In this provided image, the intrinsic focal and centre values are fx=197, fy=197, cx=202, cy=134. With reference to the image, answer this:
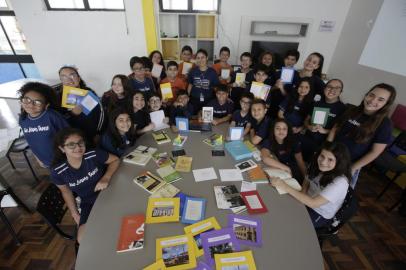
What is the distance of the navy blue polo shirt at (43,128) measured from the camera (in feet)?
5.97

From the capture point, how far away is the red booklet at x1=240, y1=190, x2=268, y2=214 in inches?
55.5

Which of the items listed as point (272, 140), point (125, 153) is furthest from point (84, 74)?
point (272, 140)

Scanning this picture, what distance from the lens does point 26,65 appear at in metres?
5.27

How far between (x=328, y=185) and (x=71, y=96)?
8.24 feet

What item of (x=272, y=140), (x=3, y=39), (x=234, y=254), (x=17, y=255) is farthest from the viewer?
(x=3, y=39)

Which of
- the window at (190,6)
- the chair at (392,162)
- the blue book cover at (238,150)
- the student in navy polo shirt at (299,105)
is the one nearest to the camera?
the blue book cover at (238,150)

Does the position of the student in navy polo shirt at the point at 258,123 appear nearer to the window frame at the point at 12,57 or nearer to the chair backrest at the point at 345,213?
the chair backrest at the point at 345,213

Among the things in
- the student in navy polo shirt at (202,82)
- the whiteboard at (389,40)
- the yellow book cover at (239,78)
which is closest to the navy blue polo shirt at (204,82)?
the student in navy polo shirt at (202,82)

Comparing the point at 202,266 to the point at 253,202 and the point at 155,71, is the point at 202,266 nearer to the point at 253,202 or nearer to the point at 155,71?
the point at 253,202

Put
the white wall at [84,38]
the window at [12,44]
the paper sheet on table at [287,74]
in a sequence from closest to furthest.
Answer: the paper sheet on table at [287,74]
the white wall at [84,38]
the window at [12,44]

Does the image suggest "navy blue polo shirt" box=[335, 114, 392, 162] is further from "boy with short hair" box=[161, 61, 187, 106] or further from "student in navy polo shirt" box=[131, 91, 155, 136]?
"boy with short hair" box=[161, 61, 187, 106]

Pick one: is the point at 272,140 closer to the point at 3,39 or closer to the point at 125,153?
the point at 125,153

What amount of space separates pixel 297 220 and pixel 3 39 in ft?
23.0

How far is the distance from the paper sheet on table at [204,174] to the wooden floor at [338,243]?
4.93ft
